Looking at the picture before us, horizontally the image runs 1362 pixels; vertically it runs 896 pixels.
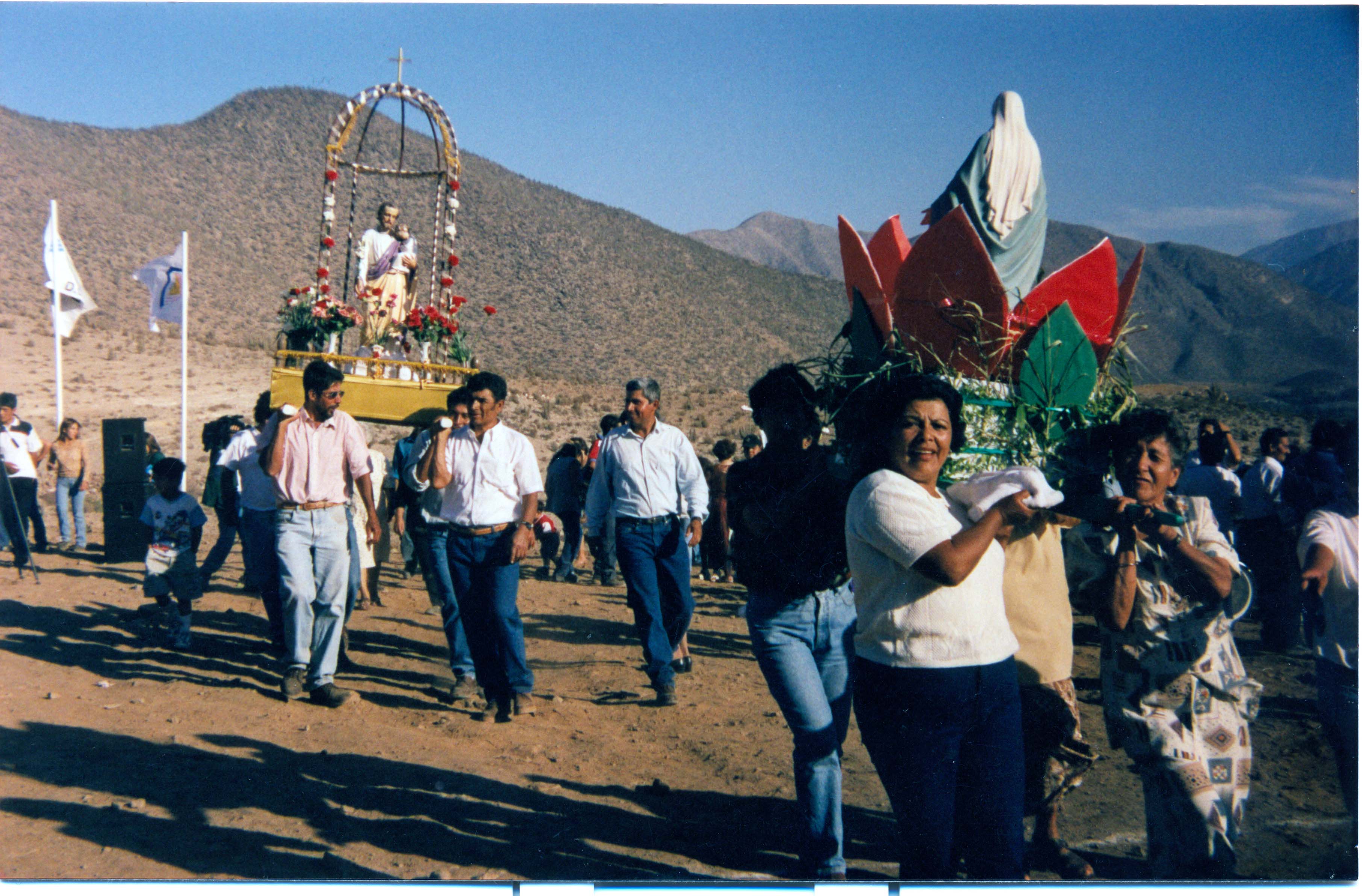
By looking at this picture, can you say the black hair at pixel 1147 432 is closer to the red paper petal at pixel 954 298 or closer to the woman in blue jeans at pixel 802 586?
the red paper petal at pixel 954 298

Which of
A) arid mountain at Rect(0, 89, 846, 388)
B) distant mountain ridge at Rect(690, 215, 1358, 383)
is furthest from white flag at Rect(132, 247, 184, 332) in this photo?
arid mountain at Rect(0, 89, 846, 388)

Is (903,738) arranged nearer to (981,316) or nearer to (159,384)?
(981,316)

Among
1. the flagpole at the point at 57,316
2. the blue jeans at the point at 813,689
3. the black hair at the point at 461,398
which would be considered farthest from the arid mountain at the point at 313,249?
the blue jeans at the point at 813,689

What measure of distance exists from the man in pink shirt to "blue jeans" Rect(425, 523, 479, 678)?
443 millimetres

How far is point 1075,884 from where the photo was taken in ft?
11.5

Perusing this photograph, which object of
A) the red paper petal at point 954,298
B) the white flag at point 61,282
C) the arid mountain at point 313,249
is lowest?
the red paper petal at point 954,298

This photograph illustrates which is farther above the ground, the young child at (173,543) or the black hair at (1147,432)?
the black hair at (1147,432)

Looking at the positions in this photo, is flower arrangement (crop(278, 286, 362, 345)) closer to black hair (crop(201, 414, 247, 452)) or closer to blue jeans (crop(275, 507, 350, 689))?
black hair (crop(201, 414, 247, 452))

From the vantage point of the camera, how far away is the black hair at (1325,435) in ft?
15.7

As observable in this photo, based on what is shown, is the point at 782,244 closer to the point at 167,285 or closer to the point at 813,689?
the point at 167,285

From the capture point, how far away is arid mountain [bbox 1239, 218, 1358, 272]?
4.21m

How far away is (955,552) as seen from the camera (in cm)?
261

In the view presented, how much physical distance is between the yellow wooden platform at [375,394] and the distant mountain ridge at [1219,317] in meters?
2.92

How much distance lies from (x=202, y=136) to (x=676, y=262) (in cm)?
2889
